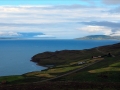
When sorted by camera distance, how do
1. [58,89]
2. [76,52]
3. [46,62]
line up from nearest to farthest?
1. [58,89]
2. [46,62]
3. [76,52]

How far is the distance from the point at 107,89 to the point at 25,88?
43.2 ft

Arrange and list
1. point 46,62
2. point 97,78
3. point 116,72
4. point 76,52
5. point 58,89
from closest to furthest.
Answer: point 58,89 → point 97,78 → point 116,72 → point 46,62 → point 76,52

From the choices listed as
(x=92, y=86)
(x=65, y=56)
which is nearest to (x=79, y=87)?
(x=92, y=86)

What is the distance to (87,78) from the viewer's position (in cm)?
5950

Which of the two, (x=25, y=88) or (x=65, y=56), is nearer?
(x=25, y=88)

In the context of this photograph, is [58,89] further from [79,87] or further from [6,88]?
[6,88]

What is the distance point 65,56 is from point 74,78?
96972mm

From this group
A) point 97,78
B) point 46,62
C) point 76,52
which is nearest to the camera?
point 97,78

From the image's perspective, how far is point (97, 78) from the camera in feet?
191

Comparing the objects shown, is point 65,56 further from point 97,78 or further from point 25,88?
point 25,88

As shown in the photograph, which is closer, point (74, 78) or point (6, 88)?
point (6, 88)

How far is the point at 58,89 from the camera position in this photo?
3891 centimetres

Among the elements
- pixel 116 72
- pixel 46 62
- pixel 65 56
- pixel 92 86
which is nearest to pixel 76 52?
pixel 65 56

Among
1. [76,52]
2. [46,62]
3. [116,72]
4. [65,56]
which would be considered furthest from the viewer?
[76,52]
